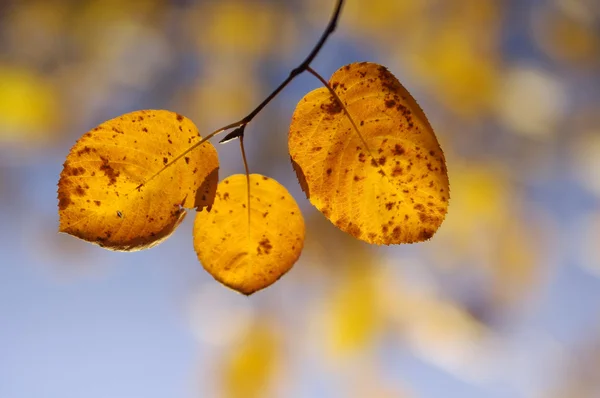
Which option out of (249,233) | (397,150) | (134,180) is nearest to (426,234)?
(397,150)

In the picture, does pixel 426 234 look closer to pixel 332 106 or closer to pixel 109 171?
pixel 332 106

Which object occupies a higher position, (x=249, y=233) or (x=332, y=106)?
(x=332, y=106)

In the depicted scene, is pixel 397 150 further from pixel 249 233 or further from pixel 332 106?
pixel 249 233

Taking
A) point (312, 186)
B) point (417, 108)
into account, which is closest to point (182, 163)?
point (312, 186)

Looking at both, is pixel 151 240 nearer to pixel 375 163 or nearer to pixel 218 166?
pixel 218 166

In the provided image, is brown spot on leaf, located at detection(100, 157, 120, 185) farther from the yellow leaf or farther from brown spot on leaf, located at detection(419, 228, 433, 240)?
brown spot on leaf, located at detection(419, 228, 433, 240)

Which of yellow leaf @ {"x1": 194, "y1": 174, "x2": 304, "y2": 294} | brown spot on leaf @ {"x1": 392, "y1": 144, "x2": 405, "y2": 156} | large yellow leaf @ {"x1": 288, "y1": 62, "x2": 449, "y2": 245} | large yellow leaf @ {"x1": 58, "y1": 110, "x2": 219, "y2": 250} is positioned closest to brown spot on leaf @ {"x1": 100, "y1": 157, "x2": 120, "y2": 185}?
large yellow leaf @ {"x1": 58, "y1": 110, "x2": 219, "y2": 250}
